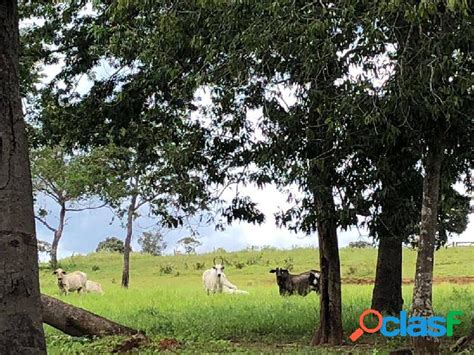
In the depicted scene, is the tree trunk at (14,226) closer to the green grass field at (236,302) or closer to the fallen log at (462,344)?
the green grass field at (236,302)

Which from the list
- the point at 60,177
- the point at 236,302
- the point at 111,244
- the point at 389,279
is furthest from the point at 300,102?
the point at 111,244

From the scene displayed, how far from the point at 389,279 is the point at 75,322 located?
590 cm

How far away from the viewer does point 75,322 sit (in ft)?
33.4

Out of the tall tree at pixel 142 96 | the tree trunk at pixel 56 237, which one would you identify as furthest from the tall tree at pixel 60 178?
the tall tree at pixel 142 96

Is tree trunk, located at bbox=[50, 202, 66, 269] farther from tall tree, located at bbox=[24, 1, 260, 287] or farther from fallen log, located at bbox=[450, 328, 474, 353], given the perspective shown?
fallen log, located at bbox=[450, 328, 474, 353]

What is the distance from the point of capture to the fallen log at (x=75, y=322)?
32.9 ft

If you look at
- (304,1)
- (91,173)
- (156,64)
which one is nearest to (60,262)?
(91,173)

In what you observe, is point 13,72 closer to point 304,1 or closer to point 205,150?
point 304,1

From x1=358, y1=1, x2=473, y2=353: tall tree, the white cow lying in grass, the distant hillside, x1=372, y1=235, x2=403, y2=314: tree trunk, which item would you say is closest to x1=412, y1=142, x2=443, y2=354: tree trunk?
x1=358, y1=1, x2=473, y2=353: tall tree

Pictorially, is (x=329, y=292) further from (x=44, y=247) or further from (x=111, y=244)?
(x=111, y=244)

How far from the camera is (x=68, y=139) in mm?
12430

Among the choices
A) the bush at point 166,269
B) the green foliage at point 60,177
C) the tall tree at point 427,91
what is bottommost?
the bush at point 166,269

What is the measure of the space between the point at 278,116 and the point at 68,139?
5040 millimetres

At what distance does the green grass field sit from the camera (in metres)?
9.90
